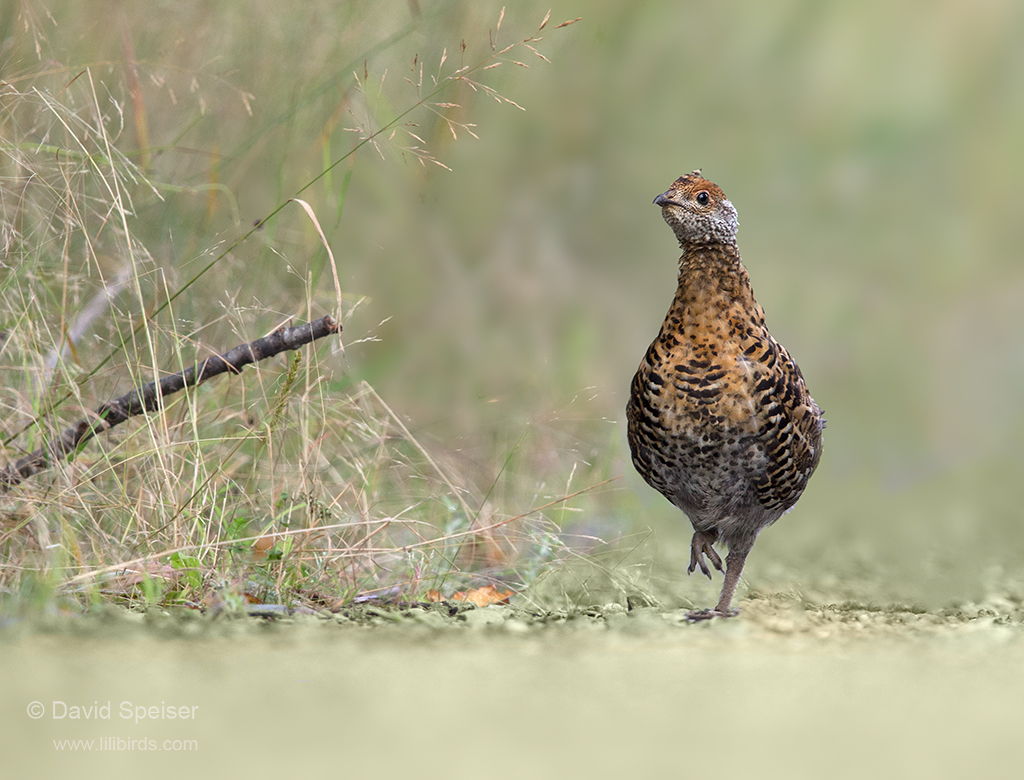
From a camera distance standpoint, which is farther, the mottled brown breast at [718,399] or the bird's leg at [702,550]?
the bird's leg at [702,550]

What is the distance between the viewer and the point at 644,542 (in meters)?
3.15

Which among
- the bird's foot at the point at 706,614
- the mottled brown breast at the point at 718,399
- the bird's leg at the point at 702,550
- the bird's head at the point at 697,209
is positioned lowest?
the bird's foot at the point at 706,614

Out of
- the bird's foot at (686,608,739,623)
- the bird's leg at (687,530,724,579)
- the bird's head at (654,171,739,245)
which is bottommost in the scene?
the bird's foot at (686,608,739,623)

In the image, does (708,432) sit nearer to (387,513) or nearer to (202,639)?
(387,513)

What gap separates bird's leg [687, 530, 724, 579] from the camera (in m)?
2.88

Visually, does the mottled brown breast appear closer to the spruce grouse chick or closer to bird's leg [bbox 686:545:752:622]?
the spruce grouse chick

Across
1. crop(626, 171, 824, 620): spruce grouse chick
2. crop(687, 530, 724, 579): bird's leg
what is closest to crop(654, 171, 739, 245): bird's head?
crop(626, 171, 824, 620): spruce grouse chick

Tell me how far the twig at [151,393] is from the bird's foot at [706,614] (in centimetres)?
105

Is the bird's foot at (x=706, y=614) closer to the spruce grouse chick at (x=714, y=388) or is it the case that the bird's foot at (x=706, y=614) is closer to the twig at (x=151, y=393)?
the spruce grouse chick at (x=714, y=388)

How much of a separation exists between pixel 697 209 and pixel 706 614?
0.96 m

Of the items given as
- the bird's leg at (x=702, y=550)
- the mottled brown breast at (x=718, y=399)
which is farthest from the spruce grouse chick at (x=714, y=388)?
the bird's leg at (x=702, y=550)

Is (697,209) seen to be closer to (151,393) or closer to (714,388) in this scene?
(714,388)

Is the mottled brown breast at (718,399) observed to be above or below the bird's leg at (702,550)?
above

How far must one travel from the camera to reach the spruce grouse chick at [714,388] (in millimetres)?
2465
